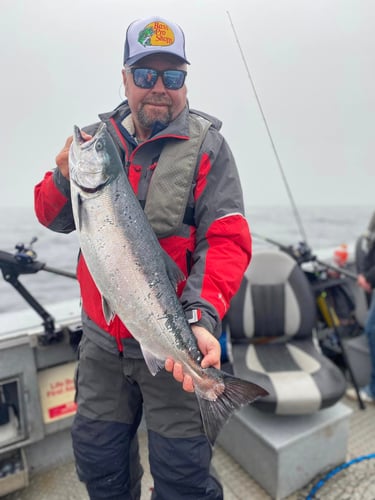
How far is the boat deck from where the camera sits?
2.71 metres

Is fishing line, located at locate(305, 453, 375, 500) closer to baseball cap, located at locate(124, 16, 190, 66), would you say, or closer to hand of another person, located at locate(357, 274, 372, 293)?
hand of another person, located at locate(357, 274, 372, 293)

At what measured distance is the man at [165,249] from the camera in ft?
5.59

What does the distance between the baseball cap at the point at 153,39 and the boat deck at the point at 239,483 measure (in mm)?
2906

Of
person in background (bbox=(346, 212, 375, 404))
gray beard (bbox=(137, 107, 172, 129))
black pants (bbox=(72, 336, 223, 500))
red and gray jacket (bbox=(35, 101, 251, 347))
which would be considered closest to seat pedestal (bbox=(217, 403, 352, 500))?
black pants (bbox=(72, 336, 223, 500))

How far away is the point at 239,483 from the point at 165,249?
7.36ft

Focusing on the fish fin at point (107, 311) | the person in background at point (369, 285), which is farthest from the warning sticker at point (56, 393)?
the person in background at point (369, 285)

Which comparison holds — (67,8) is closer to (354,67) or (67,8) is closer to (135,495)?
(135,495)

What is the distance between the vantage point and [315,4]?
3.61 m

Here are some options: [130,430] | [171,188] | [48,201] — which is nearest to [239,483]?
[130,430]

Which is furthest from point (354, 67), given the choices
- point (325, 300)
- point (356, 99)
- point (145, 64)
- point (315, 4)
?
point (145, 64)

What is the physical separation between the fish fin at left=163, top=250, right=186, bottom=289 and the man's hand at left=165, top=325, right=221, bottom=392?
9.1 inches

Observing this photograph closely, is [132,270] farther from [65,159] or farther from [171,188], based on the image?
[65,159]

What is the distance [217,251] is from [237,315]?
1929mm

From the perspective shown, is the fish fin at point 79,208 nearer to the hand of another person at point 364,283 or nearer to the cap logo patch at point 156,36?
the cap logo patch at point 156,36
